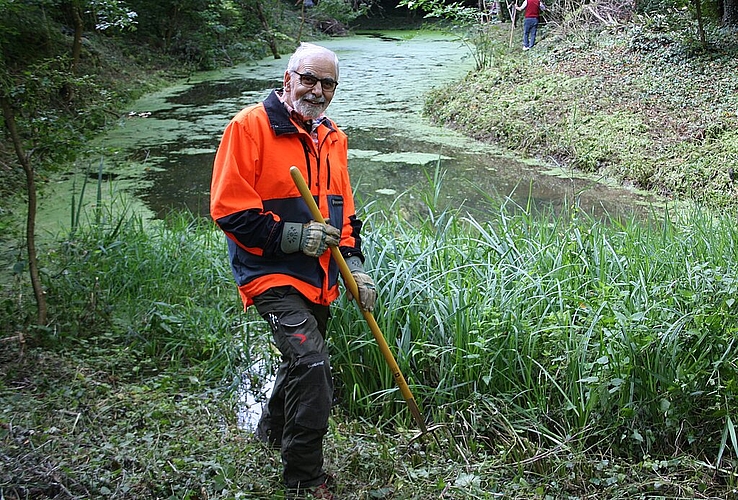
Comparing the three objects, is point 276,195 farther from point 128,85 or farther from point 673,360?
point 128,85

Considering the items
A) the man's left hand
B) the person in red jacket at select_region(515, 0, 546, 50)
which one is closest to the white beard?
the man's left hand

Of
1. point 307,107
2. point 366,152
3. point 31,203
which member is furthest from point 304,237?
point 366,152

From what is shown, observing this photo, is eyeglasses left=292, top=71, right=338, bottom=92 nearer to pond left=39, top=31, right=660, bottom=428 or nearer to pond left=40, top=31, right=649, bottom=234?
pond left=39, top=31, right=660, bottom=428

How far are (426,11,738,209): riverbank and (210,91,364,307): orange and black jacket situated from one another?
15.0 feet

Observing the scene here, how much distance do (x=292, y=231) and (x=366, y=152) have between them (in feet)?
19.8

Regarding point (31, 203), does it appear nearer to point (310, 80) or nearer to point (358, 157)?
point (310, 80)

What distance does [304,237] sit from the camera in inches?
88.7

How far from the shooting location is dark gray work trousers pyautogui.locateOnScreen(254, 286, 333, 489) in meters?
2.20

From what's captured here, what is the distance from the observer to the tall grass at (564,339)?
256cm

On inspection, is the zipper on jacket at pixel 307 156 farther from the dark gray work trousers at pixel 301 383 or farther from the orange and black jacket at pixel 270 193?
the dark gray work trousers at pixel 301 383

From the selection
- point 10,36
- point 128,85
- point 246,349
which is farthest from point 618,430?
point 128,85

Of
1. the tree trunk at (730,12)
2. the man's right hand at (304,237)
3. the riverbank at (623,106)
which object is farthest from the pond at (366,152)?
the tree trunk at (730,12)

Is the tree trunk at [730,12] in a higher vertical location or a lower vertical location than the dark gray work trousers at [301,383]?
higher

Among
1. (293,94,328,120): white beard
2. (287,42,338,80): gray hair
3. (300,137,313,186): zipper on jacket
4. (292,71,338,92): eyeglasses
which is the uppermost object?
(287,42,338,80): gray hair
